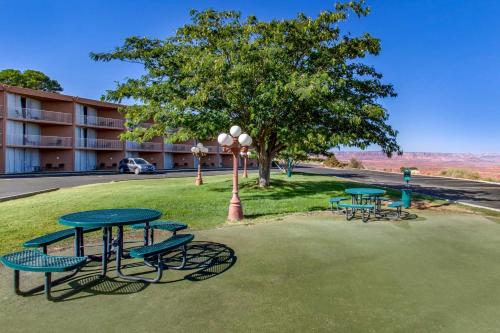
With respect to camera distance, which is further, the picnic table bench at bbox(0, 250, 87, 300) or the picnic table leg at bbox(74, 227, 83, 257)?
the picnic table leg at bbox(74, 227, 83, 257)

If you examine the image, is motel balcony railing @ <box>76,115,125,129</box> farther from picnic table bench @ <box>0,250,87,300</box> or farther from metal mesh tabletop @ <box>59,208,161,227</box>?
picnic table bench @ <box>0,250,87,300</box>

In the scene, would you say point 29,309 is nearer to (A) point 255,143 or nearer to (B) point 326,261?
(B) point 326,261

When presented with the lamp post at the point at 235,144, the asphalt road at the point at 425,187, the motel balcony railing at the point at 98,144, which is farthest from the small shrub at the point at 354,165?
the lamp post at the point at 235,144

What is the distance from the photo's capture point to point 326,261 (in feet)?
18.2

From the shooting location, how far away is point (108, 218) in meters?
5.00

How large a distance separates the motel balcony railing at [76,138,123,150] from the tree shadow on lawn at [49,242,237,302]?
36.4 metres

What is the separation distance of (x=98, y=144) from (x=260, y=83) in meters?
32.8

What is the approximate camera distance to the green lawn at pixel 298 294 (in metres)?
3.51

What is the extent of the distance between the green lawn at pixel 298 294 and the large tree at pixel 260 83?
6.75m

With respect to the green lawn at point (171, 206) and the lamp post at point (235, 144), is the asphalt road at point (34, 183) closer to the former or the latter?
the green lawn at point (171, 206)

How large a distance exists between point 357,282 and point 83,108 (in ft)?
135

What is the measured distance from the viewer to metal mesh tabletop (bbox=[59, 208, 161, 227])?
4.67 metres

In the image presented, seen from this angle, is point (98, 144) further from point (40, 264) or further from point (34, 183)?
point (40, 264)

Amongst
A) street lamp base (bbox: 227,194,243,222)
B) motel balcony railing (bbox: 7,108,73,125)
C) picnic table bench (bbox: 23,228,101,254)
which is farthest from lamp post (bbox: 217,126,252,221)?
motel balcony railing (bbox: 7,108,73,125)
